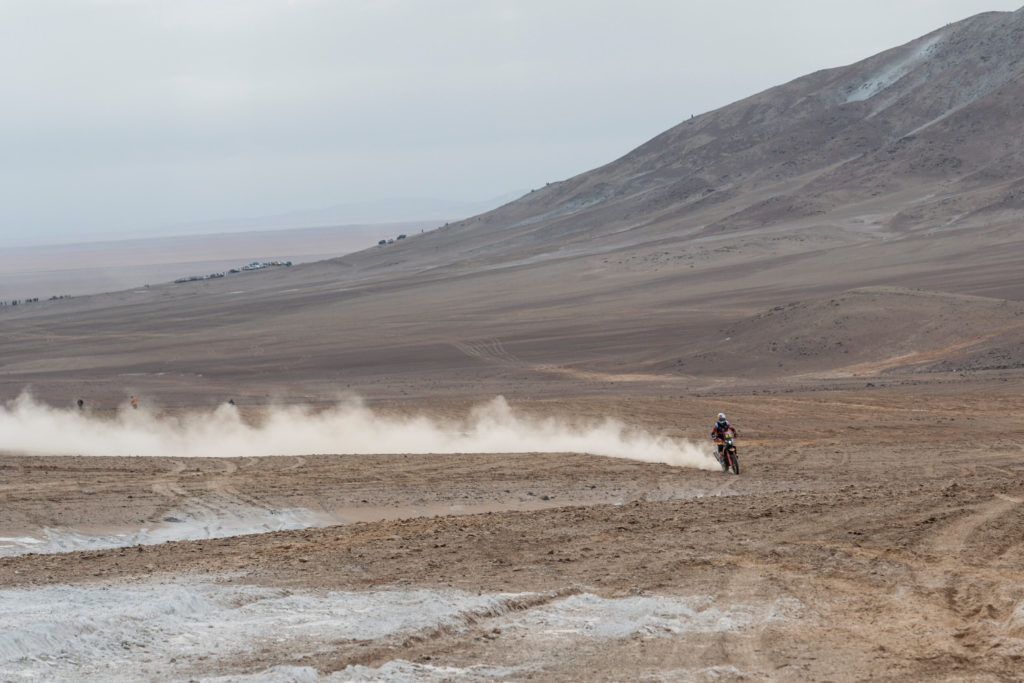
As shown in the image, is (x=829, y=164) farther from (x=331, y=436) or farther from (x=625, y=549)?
(x=625, y=549)

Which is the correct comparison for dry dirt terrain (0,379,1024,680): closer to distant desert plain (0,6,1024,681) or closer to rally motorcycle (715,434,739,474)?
distant desert plain (0,6,1024,681)

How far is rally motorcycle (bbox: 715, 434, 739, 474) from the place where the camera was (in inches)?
734

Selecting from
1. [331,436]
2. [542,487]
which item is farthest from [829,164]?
[542,487]

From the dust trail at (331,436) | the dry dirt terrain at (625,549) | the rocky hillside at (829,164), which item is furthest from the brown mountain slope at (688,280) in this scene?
the dry dirt terrain at (625,549)

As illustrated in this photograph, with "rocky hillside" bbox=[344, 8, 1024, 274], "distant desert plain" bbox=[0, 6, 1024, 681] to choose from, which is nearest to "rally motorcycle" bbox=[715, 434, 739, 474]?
"distant desert plain" bbox=[0, 6, 1024, 681]

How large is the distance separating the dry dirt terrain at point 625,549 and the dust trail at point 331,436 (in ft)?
9.19

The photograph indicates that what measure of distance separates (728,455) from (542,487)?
3521 millimetres

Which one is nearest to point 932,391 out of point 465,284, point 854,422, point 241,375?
point 854,422

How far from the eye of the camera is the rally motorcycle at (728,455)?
18.7m

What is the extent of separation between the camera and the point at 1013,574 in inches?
434

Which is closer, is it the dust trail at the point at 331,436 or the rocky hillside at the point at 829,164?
the dust trail at the point at 331,436

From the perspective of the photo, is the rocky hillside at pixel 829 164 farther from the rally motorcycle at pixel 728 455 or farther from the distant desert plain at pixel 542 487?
the rally motorcycle at pixel 728 455

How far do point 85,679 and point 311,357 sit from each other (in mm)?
48415

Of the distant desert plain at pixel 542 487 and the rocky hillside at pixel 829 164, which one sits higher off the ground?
the rocky hillside at pixel 829 164
